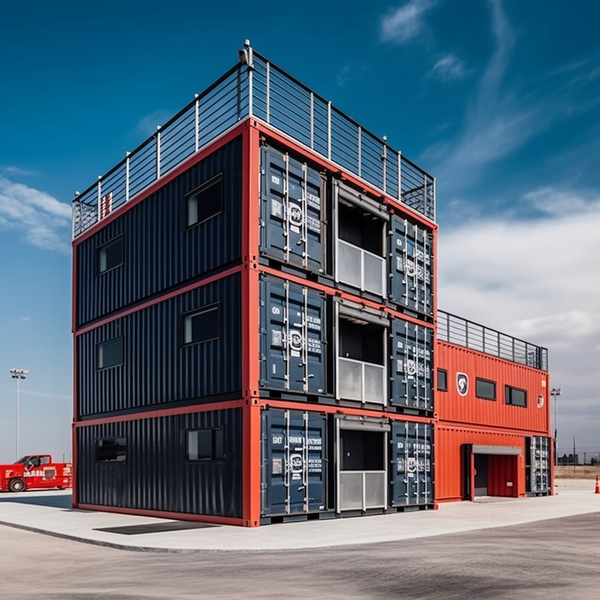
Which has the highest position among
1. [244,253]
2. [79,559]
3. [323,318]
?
[244,253]

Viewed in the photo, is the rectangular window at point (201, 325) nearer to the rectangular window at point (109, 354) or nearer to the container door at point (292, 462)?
the container door at point (292, 462)

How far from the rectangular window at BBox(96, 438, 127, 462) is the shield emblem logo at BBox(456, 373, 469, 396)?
13.0 meters

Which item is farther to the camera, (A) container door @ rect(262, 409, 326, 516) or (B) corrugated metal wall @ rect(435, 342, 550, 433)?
(B) corrugated metal wall @ rect(435, 342, 550, 433)

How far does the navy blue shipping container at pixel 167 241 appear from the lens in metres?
18.7

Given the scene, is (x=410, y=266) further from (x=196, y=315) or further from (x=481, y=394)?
(x=481, y=394)

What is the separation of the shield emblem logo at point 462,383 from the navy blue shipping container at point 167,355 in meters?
12.7

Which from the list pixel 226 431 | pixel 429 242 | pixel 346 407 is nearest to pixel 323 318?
pixel 346 407

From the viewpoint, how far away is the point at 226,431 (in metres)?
18.0

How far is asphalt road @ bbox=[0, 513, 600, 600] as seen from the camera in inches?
364

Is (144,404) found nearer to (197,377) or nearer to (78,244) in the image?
(197,377)

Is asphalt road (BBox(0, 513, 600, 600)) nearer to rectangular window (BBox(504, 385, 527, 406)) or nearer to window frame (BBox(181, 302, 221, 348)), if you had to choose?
window frame (BBox(181, 302, 221, 348))

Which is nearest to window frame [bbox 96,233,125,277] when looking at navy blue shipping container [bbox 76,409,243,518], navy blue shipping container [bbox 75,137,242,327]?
navy blue shipping container [bbox 75,137,242,327]

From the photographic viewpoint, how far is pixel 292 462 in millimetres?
18031

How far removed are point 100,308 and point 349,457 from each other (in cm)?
942
